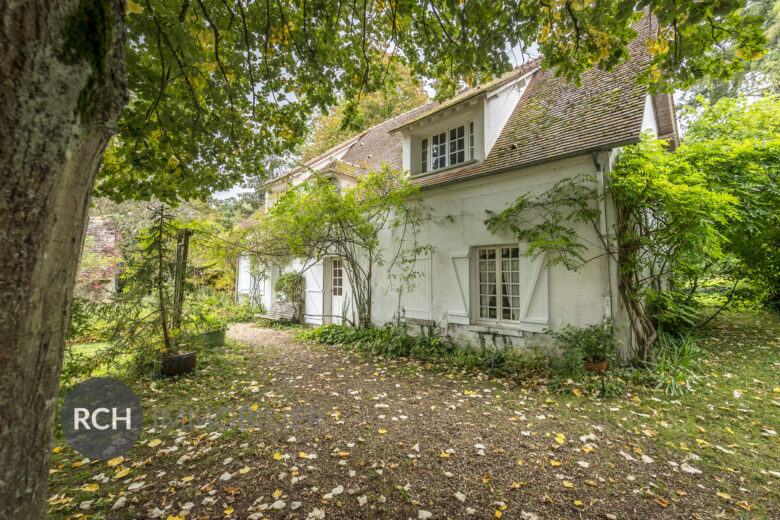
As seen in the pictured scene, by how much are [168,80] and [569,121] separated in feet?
21.0

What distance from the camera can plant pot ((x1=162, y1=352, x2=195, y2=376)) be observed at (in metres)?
5.19

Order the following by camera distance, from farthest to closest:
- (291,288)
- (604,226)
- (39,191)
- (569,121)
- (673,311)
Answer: (291,288) < (673,311) < (569,121) < (604,226) < (39,191)

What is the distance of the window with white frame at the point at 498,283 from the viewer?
6.09 metres

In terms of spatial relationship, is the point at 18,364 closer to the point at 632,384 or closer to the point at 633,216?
the point at 632,384

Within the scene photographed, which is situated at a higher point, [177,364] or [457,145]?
[457,145]

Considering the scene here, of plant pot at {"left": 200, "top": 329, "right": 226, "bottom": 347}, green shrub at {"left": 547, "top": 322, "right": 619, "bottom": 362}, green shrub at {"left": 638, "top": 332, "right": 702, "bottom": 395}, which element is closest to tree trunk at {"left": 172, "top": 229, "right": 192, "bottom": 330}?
plant pot at {"left": 200, "top": 329, "right": 226, "bottom": 347}

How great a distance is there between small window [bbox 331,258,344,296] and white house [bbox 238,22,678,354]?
6.45 ft

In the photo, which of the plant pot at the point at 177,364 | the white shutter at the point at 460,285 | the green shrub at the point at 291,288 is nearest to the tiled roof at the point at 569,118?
the white shutter at the point at 460,285

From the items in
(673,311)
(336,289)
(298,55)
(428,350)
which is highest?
(298,55)

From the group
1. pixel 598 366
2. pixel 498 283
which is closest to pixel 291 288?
pixel 498 283

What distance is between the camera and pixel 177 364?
17.2 feet

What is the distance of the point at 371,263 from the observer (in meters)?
8.12

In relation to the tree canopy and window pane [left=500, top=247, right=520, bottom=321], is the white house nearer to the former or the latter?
window pane [left=500, top=247, right=520, bottom=321]

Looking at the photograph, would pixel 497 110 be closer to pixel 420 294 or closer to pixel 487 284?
pixel 487 284
